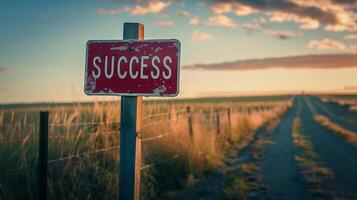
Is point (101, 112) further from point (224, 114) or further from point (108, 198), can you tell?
point (224, 114)

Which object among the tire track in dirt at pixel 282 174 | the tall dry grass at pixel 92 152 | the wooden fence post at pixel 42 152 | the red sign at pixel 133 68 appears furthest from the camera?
the tire track in dirt at pixel 282 174

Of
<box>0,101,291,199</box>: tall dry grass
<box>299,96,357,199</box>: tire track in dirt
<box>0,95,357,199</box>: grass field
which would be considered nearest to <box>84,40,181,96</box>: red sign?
<box>0,101,291,199</box>: tall dry grass

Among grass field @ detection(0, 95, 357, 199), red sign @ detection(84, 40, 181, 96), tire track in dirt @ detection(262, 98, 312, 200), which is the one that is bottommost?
tire track in dirt @ detection(262, 98, 312, 200)

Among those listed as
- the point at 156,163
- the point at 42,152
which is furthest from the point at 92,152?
the point at 42,152

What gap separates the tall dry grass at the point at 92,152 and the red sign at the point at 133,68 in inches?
72.4

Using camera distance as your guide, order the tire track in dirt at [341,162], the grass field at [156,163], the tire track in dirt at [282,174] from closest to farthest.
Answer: the grass field at [156,163] → the tire track in dirt at [282,174] → the tire track in dirt at [341,162]

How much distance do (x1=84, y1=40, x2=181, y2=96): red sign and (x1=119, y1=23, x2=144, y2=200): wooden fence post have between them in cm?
11

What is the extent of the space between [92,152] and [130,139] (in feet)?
8.84

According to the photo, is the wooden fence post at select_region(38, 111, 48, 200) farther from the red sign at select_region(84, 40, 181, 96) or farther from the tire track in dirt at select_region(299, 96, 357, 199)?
the tire track in dirt at select_region(299, 96, 357, 199)

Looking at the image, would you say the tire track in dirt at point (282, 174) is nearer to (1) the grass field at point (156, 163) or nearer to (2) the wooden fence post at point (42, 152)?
(1) the grass field at point (156, 163)

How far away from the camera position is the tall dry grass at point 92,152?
Result: 213 inches

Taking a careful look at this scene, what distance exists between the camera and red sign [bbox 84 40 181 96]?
11.6 feet

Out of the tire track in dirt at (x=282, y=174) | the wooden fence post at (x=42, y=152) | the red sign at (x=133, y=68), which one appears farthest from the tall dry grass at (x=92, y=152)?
the red sign at (x=133, y=68)

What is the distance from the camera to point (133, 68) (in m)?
3.60
